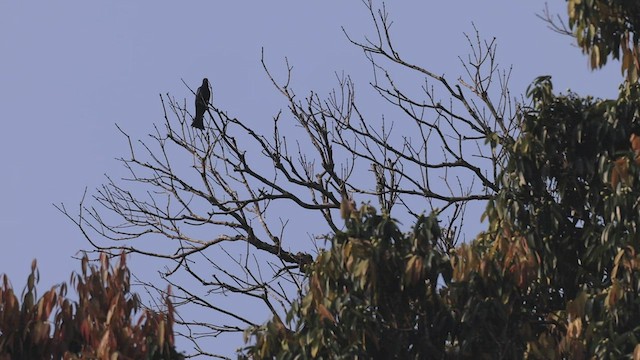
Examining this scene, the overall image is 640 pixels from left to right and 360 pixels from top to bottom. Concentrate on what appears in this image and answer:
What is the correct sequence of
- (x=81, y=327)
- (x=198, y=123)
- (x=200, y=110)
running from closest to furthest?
(x=81, y=327) < (x=198, y=123) < (x=200, y=110)

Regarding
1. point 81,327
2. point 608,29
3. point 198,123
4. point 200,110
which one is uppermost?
point 200,110

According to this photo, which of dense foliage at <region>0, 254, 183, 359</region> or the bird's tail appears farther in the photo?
the bird's tail

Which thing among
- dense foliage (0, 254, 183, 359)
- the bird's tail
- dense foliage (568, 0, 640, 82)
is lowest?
dense foliage (0, 254, 183, 359)

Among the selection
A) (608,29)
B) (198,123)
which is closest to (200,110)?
(198,123)

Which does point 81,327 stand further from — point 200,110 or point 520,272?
point 200,110

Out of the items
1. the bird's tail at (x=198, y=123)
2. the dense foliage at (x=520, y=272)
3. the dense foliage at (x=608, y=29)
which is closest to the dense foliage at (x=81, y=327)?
the dense foliage at (x=520, y=272)

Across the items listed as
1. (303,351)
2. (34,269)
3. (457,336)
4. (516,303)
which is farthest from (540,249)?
(34,269)

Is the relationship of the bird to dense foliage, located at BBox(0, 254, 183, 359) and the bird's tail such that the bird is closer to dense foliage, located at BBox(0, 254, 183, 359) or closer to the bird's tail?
the bird's tail

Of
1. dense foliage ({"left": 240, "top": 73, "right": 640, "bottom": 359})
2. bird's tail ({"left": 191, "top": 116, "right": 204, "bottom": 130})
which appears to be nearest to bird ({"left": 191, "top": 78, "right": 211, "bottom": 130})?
bird's tail ({"left": 191, "top": 116, "right": 204, "bottom": 130})

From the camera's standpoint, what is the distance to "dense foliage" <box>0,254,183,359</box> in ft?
23.1

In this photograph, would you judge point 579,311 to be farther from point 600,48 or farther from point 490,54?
point 490,54

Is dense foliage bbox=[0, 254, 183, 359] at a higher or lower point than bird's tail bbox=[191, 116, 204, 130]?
lower

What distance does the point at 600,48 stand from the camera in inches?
331

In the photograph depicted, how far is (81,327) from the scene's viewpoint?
7148 millimetres
